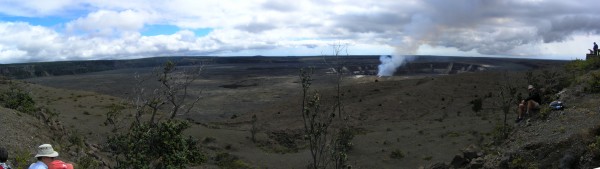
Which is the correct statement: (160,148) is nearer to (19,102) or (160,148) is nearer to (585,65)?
(19,102)

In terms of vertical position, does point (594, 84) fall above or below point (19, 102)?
above

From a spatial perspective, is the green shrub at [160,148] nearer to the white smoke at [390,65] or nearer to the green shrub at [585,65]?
the green shrub at [585,65]

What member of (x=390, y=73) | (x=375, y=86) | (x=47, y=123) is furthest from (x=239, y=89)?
Answer: (x=47, y=123)

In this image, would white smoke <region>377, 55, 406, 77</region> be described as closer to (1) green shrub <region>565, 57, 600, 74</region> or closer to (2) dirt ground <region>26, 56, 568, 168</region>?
(2) dirt ground <region>26, 56, 568, 168</region>

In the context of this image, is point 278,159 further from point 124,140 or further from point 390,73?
point 390,73

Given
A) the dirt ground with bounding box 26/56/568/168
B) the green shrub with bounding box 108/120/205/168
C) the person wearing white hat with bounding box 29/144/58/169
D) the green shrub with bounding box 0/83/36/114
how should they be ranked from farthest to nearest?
the dirt ground with bounding box 26/56/568/168, the green shrub with bounding box 0/83/36/114, the green shrub with bounding box 108/120/205/168, the person wearing white hat with bounding box 29/144/58/169

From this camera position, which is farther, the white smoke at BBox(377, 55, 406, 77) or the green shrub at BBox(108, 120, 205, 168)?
the white smoke at BBox(377, 55, 406, 77)

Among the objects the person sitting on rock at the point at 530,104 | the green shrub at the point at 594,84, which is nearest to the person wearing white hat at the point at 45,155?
the person sitting on rock at the point at 530,104

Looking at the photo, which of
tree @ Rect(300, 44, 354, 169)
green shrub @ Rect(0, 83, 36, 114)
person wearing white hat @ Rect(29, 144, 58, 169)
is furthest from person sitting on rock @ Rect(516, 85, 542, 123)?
green shrub @ Rect(0, 83, 36, 114)

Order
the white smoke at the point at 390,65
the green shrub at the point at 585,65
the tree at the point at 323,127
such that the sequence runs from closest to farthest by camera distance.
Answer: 1. the tree at the point at 323,127
2. the green shrub at the point at 585,65
3. the white smoke at the point at 390,65

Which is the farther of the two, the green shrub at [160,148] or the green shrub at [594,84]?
the green shrub at [594,84]

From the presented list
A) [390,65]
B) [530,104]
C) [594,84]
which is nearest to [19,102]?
[530,104]
